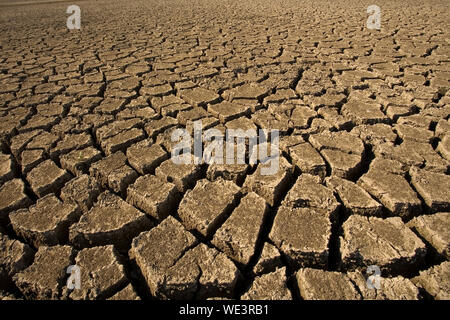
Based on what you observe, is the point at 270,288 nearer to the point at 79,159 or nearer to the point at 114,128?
the point at 79,159

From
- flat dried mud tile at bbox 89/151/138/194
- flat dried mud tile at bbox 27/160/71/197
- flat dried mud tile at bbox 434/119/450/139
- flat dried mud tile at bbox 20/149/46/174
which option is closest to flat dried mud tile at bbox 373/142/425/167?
flat dried mud tile at bbox 434/119/450/139

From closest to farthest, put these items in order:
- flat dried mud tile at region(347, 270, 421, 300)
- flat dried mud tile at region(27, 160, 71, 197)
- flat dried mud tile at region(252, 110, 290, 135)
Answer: flat dried mud tile at region(347, 270, 421, 300) → flat dried mud tile at region(27, 160, 71, 197) → flat dried mud tile at region(252, 110, 290, 135)

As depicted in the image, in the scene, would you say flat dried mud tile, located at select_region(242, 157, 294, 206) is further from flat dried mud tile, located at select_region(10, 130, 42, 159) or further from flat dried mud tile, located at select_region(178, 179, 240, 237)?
flat dried mud tile, located at select_region(10, 130, 42, 159)

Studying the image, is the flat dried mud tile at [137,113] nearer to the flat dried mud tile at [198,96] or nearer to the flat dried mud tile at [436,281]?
the flat dried mud tile at [198,96]

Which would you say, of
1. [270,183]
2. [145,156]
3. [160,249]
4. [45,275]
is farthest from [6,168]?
[270,183]

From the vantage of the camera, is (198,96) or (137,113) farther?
(198,96)

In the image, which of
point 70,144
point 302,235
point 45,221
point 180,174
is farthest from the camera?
point 70,144

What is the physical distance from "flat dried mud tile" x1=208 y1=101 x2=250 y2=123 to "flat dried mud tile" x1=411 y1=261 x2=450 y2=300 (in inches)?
65.3

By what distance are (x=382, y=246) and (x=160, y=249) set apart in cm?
104

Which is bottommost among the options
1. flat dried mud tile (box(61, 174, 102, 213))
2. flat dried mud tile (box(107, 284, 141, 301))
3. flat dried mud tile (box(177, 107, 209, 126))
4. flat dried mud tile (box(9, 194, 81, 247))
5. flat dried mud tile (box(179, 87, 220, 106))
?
flat dried mud tile (box(107, 284, 141, 301))

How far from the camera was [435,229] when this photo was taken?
1290mm

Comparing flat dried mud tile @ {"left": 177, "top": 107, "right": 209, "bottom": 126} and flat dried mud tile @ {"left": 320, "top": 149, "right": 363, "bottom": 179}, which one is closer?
flat dried mud tile @ {"left": 320, "top": 149, "right": 363, "bottom": 179}

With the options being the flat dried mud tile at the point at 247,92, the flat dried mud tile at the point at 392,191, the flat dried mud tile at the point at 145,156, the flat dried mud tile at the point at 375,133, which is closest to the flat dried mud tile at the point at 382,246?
the flat dried mud tile at the point at 392,191

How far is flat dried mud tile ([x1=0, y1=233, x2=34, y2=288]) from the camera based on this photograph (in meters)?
1.25
